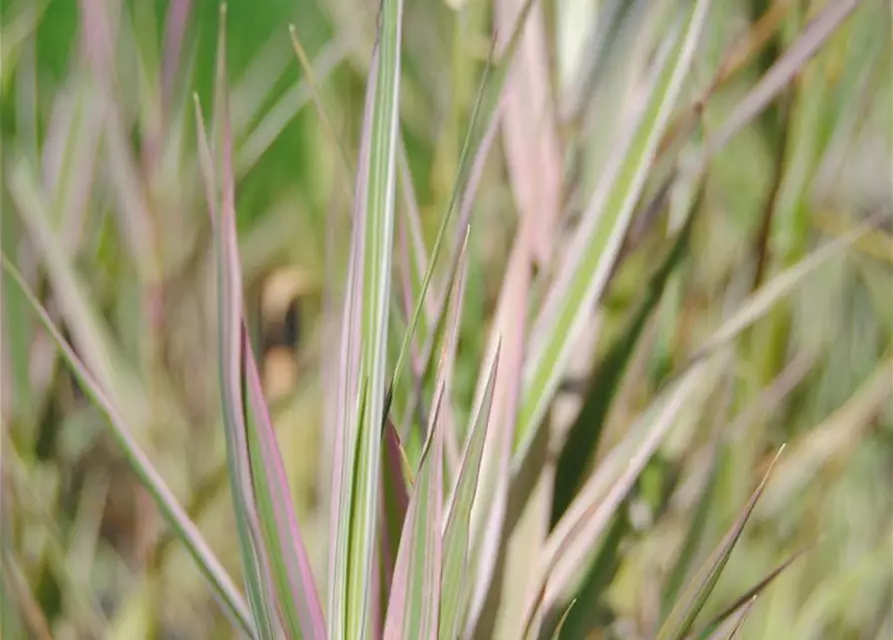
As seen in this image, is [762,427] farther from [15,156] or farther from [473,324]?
[15,156]

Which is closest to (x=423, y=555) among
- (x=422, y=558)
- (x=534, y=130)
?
(x=422, y=558)

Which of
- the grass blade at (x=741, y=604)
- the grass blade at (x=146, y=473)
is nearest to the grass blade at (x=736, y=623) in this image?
the grass blade at (x=741, y=604)

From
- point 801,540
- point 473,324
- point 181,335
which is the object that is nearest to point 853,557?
point 801,540

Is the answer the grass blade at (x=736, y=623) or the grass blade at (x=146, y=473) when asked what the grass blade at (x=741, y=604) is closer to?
the grass blade at (x=736, y=623)

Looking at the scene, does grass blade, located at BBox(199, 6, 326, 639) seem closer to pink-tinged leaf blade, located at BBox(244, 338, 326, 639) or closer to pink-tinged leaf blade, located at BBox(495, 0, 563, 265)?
pink-tinged leaf blade, located at BBox(244, 338, 326, 639)

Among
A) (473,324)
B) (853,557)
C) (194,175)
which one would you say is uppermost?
(194,175)

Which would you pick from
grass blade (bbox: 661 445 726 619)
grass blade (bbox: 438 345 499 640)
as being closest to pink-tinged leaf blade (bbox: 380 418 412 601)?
grass blade (bbox: 438 345 499 640)
